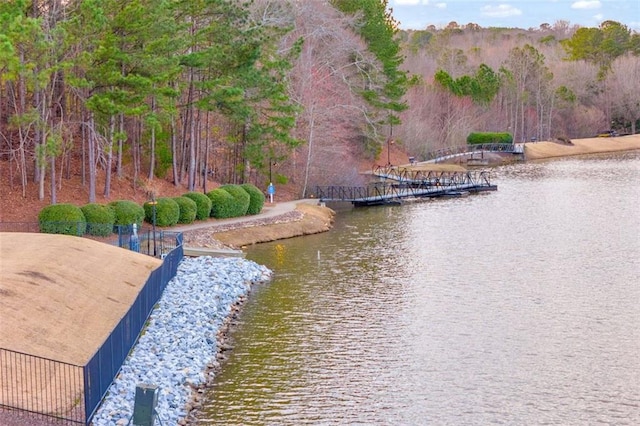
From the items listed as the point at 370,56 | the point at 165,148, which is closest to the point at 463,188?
the point at 370,56

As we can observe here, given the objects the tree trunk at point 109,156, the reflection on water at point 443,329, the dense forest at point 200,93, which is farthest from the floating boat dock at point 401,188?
the tree trunk at point 109,156

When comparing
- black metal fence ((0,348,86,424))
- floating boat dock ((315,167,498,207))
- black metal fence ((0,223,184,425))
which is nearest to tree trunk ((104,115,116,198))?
floating boat dock ((315,167,498,207))

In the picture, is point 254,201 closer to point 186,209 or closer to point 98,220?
point 186,209

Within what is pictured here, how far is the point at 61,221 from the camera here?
1378 inches

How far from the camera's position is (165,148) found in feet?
166

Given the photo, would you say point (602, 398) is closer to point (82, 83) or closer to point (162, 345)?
point (162, 345)

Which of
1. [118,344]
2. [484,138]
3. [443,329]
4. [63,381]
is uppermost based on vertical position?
[484,138]

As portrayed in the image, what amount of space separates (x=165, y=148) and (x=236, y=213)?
26.0 ft

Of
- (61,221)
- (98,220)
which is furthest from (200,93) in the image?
(61,221)

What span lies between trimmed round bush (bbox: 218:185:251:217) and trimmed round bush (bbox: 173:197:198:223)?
3449 millimetres

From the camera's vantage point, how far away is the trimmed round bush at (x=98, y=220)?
3600 centimetres

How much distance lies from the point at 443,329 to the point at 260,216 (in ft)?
69.4

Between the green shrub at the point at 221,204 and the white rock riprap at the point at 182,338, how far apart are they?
8.44 m

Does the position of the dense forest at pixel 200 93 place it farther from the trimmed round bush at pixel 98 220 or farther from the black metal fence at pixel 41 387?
the black metal fence at pixel 41 387
